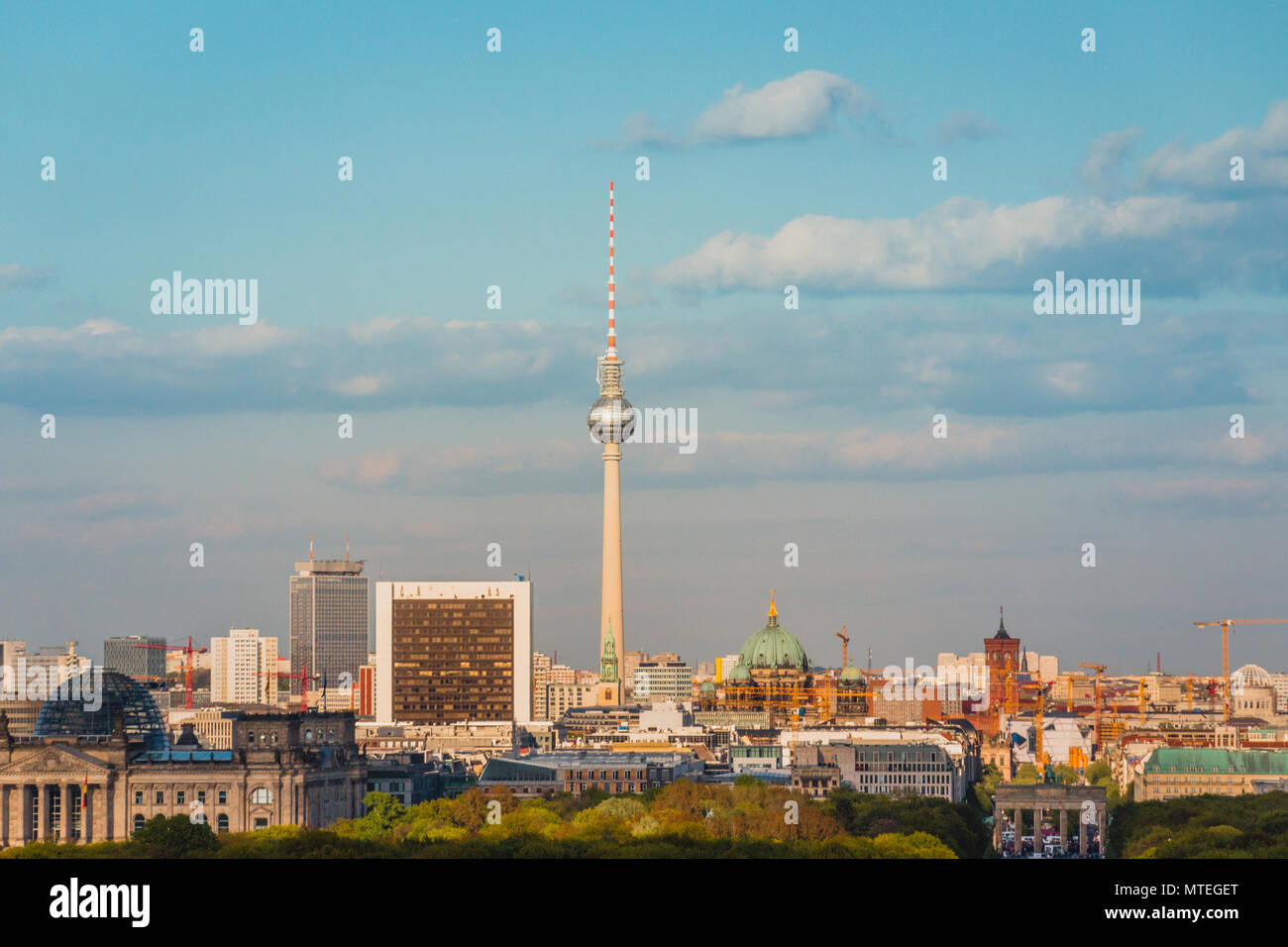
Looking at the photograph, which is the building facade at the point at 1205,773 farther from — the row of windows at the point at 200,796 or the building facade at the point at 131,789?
the row of windows at the point at 200,796

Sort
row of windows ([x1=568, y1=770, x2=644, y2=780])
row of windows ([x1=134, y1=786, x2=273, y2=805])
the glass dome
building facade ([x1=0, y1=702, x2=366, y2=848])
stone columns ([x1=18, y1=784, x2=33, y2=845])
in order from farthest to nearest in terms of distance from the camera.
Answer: the glass dome, row of windows ([x1=568, y1=770, x2=644, y2=780]), stone columns ([x1=18, y1=784, x2=33, y2=845]), row of windows ([x1=134, y1=786, x2=273, y2=805]), building facade ([x1=0, y1=702, x2=366, y2=848])

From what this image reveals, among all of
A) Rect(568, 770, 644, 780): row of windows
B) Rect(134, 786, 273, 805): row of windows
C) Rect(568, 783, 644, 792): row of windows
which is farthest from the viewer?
Rect(568, 770, 644, 780): row of windows

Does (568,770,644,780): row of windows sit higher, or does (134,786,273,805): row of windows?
(568,770,644,780): row of windows

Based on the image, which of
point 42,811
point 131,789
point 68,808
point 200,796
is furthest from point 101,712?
point 200,796

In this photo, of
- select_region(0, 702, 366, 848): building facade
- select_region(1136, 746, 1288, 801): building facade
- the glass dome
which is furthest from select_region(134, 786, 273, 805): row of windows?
select_region(1136, 746, 1288, 801): building facade

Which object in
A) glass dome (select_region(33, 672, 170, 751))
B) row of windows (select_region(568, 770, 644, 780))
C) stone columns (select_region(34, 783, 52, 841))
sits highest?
glass dome (select_region(33, 672, 170, 751))

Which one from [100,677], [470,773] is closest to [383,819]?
[470,773]

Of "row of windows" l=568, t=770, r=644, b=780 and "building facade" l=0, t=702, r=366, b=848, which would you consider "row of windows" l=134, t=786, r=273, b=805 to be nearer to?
"building facade" l=0, t=702, r=366, b=848

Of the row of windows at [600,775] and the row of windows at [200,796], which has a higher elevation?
the row of windows at [600,775]

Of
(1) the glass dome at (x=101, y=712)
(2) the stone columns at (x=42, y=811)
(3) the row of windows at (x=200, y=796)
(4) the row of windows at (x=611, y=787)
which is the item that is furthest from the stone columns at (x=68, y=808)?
(4) the row of windows at (x=611, y=787)

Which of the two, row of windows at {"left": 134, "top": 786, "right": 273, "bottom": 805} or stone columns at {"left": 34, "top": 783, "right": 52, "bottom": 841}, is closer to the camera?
row of windows at {"left": 134, "top": 786, "right": 273, "bottom": 805}
